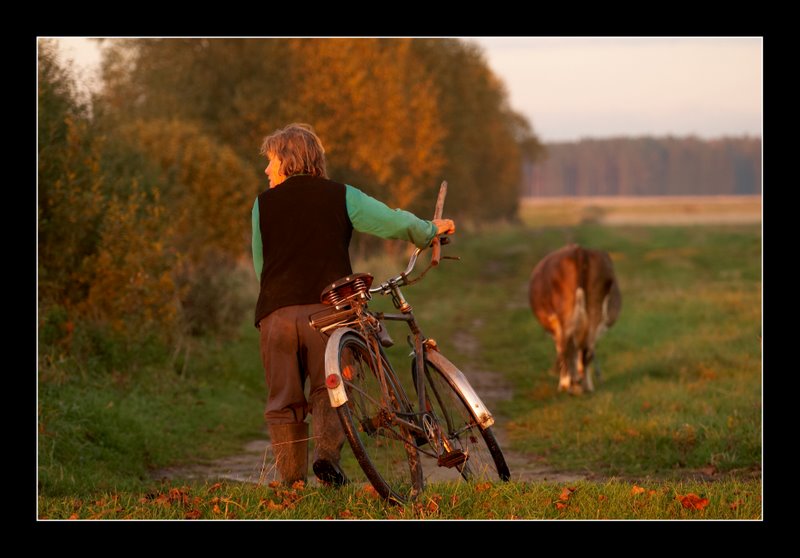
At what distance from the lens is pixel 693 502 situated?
21.7 feet

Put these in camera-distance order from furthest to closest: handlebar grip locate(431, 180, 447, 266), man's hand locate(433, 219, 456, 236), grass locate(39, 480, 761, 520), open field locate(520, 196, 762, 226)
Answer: open field locate(520, 196, 762, 226) → man's hand locate(433, 219, 456, 236) → handlebar grip locate(431, 180, 447, 266) → grass locate(39, 480, 761, 520)

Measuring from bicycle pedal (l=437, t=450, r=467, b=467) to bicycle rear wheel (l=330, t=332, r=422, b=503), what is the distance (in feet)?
0.48

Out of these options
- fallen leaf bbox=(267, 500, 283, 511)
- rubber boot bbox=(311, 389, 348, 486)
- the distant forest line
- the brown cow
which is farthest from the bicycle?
the distant forest line

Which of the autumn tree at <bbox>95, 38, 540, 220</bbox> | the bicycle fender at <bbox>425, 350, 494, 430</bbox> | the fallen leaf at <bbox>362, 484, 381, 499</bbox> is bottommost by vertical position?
the fallen leaf at <bbox>362, 484, 381, 499</bbox>

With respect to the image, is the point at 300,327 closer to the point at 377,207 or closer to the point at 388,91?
the point at 377,207

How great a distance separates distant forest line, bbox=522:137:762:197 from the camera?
3209 inches

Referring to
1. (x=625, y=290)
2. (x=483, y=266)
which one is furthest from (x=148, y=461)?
(x=483, y=266)

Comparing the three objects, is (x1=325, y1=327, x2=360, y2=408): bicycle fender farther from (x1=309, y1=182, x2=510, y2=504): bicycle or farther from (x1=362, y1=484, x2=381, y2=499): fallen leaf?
(x1=362, y1=484, x2=381, y2=499): fallen leaf

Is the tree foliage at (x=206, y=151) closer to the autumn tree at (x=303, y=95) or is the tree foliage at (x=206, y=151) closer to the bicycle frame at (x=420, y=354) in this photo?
the autumn tree at (x=303, y=95)

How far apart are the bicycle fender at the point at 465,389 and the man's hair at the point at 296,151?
130 cm

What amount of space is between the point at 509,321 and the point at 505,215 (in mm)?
52280

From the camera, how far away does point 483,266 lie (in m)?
40.1

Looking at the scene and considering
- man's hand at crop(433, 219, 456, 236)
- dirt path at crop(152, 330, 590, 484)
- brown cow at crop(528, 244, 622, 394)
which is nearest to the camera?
man's hand at crop(433, 219, 456, 236)

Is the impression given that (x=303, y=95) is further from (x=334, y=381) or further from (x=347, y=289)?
(x=334, y=381)
